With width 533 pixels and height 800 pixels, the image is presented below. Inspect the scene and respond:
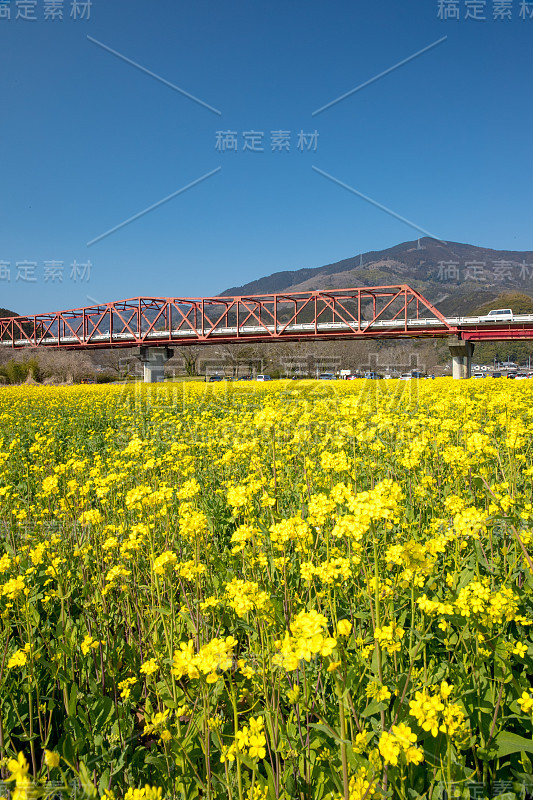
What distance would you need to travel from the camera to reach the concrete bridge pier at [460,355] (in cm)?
3694

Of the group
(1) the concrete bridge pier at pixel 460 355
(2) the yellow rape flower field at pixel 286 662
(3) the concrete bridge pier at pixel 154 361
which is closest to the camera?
(2) the yellow rape flower field at pixel 286 662

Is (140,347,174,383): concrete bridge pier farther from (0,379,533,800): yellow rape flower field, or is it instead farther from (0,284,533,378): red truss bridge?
(0,379,533,800): yellow rape flower field

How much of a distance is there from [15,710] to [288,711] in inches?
57.7

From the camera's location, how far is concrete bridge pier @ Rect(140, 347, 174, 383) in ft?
173

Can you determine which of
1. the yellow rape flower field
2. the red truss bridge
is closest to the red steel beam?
the red truss bridge

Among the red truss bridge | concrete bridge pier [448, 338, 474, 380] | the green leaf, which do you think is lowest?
the green leaf

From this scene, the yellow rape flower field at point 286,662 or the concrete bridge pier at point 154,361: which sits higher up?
the concrete bridge pier at point 154,361

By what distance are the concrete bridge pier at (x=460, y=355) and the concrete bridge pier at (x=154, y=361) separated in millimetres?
32788

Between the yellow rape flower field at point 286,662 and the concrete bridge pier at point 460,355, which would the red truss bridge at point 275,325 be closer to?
the concrete bridge pier at point 460,355

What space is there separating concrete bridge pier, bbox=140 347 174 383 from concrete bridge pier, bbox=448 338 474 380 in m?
32.8

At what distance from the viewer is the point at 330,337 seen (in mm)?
43375

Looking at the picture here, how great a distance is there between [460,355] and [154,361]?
36203 mm

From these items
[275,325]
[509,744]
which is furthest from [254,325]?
Result: [509,744]

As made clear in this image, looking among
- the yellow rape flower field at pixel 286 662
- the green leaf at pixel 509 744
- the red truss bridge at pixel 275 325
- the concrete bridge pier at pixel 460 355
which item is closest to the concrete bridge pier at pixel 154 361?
the red truss bridge at pixel 275 325
